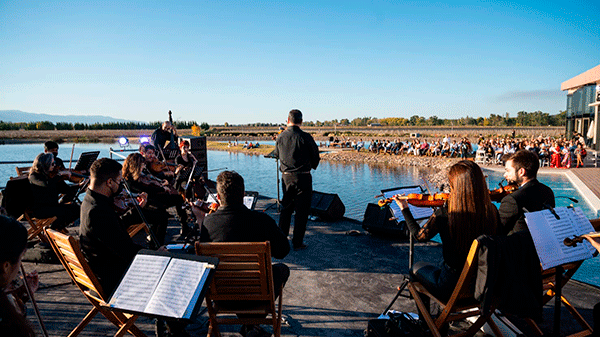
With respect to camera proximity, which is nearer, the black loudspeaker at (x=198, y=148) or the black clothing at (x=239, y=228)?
the black clothing at (x=239, y=228)

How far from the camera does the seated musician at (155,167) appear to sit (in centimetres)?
703

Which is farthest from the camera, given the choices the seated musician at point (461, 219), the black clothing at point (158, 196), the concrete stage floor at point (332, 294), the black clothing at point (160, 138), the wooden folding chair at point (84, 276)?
the black clothing at point (160, 138)

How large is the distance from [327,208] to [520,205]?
12.7 ft

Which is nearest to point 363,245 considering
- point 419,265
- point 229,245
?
point 419,265

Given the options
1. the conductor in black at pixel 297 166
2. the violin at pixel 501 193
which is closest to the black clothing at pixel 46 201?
the conductor in black at pixel 297 166

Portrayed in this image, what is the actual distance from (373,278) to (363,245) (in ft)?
3.87

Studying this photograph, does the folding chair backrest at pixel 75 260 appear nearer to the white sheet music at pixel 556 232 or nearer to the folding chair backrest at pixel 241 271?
the folding chair backrest at pixel 241 271

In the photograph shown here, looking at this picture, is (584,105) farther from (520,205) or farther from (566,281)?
(566,281)

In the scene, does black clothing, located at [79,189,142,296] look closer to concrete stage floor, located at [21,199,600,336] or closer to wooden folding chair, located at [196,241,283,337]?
concrete stage floor, located at [21,199,600,336]

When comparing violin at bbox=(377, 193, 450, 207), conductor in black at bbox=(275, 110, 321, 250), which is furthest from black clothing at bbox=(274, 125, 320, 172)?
violin at bbox=(377, 193, 450, 207)

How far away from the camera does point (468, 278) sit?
8.18ft

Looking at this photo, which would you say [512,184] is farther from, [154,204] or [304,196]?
[154,204]

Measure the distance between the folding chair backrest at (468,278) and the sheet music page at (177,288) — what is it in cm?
167

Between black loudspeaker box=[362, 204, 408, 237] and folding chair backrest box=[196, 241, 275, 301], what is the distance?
126 inches
